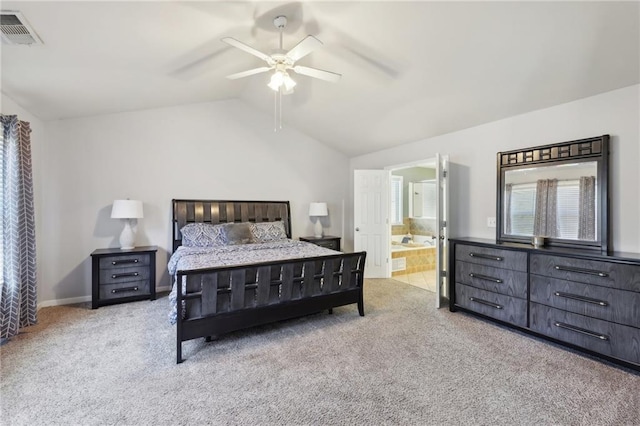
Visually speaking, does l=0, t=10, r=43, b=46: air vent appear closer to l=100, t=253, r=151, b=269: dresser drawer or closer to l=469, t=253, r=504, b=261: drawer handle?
l=100, t=253, r=151, b=269: dresser drawer

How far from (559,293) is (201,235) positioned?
443 centimetres

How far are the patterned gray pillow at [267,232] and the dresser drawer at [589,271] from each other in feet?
11.6

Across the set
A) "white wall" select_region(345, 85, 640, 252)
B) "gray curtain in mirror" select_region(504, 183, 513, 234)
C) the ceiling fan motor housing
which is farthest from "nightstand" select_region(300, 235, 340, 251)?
the ceiling fan motor housing

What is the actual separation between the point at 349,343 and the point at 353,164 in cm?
424

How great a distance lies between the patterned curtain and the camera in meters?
2.82

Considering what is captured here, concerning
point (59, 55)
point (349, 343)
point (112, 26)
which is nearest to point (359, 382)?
point (349, 343)

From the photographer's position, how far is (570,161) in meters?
3.00

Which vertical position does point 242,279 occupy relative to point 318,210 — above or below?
below

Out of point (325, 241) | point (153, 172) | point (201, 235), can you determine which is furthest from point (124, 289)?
point (325, 241)

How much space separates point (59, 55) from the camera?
8.18 feet

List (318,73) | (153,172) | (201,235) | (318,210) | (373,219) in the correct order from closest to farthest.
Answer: (318,73) → (201,235) → (153,172) → (373,219) → (318,210)

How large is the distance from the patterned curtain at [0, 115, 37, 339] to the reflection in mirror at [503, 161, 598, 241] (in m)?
5.40

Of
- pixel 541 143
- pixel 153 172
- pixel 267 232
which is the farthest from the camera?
pixel 267 232

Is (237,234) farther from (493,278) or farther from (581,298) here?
(581,298)
